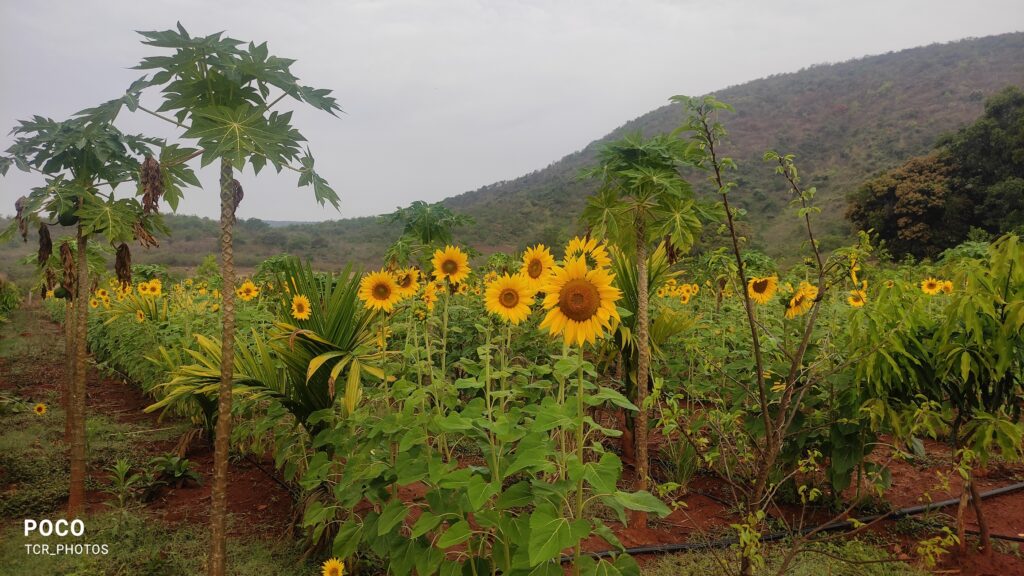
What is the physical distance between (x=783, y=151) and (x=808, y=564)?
38.1 m

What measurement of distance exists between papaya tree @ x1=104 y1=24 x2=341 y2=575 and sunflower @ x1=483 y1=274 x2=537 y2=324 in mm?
821

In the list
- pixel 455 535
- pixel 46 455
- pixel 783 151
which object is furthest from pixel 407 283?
pixel 783 151

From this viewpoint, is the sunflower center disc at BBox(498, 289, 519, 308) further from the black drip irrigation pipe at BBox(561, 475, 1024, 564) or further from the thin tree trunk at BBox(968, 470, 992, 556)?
the thin tree trunk at BBox(968, 470, 992, 556)

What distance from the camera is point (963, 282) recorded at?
9.70ft

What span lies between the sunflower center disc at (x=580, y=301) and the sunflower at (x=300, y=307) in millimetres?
1626

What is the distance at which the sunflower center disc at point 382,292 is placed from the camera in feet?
9.29

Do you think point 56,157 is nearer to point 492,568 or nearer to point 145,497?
point 145,497

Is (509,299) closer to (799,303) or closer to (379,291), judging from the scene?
(379,291)

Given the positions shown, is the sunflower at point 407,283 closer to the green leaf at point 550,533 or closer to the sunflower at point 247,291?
the green leaf at point 550,533

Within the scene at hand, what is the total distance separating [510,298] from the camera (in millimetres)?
2334

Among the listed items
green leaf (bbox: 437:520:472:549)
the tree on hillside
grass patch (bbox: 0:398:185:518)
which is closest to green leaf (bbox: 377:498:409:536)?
green leaf (bbox: 437:520:472:549)

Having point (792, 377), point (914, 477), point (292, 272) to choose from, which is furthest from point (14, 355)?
point (914, 477)

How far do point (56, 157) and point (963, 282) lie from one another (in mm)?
4905

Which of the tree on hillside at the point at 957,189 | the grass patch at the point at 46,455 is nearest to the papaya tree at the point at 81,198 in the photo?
the grass patch at the point at 46,455
